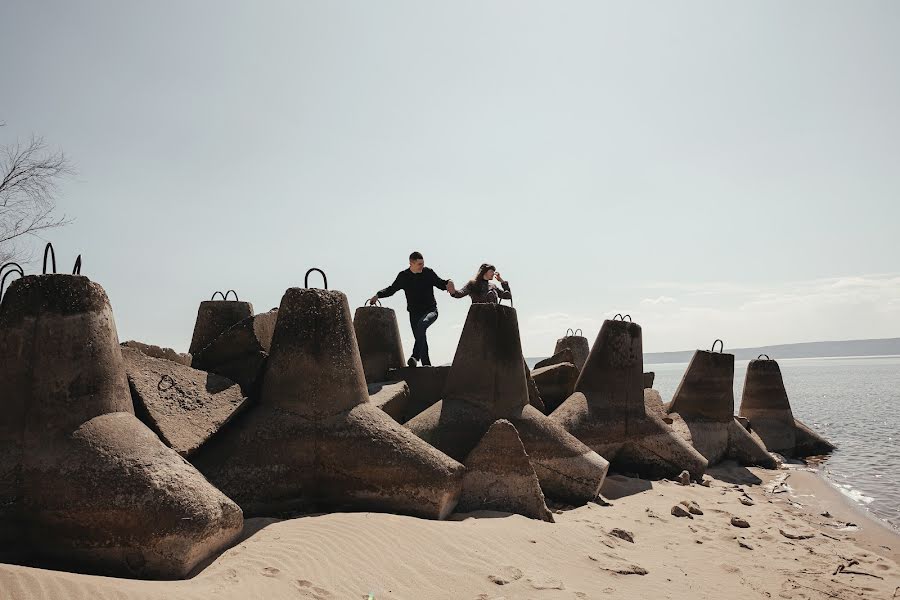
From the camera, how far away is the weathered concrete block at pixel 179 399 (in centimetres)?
439

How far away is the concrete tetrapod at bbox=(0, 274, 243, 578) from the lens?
337cm

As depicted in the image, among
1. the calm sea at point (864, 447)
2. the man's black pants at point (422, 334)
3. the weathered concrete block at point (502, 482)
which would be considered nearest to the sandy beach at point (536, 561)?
the weathered concrete block at point (502, 482)

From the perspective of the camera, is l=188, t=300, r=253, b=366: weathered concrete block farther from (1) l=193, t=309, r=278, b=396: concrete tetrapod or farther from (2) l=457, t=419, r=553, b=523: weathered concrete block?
(2) l=457, t=419, r=553, b=523: weathered concrete block

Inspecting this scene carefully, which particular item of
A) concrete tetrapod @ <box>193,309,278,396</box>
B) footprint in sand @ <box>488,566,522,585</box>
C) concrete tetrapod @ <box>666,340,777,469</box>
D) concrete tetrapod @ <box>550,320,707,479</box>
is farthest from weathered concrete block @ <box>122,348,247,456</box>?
concrete tetrapod @ <box>666,340,777,469</box>

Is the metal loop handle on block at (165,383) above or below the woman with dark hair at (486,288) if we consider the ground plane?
below

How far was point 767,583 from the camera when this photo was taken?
4969 mm

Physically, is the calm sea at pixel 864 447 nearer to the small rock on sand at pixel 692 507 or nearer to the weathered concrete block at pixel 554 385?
the small rock on sand at pixel 692 507

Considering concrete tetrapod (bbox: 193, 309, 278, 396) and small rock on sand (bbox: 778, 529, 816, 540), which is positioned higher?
concrete tetrapod (bbox: 193, 309, 278, 396)

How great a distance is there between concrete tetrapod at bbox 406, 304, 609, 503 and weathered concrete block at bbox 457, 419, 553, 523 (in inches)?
25.0

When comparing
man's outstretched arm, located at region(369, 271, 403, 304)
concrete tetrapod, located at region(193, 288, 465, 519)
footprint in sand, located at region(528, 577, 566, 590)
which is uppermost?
man's outstretched arm, located at region(369, 271, 403, 304)

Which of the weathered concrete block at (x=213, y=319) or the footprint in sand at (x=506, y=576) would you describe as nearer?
the footprint in sand at (x=506, y=576)

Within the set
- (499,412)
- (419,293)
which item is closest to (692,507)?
(499,412)

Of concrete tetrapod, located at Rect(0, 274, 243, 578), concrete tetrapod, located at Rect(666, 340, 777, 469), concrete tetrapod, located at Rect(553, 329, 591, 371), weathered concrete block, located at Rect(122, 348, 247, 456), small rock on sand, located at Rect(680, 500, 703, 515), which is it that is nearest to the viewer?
concrete tetrapod, located at Rect(0, 274, 243, 578)

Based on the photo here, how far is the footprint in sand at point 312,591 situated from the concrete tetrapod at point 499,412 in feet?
8.76
